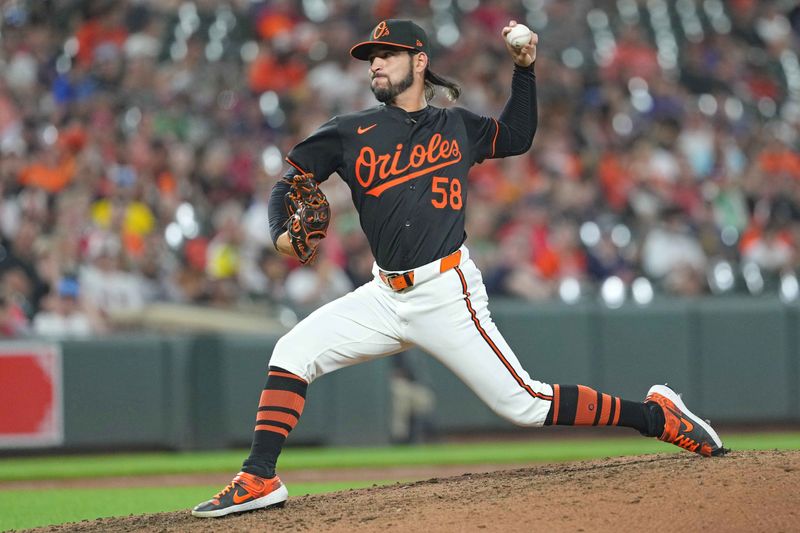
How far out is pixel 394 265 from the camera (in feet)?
15.5

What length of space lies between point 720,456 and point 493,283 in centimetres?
551

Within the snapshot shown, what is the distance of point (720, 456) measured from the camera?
5184 millimetres

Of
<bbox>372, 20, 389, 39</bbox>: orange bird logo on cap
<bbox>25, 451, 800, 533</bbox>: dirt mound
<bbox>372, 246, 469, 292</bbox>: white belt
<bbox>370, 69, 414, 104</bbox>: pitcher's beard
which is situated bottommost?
<bbox>25, 451, 800, 533</bbox>: dirt mound

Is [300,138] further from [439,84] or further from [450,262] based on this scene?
[450,262]

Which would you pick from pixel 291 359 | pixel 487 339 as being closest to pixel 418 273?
pixel 487 339

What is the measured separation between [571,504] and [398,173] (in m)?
1.44

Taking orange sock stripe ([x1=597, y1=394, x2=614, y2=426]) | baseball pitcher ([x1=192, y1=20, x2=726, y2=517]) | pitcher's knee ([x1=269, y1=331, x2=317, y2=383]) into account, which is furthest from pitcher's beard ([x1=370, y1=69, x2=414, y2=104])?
orange sock stripe ([x1=597, y1=394, x2=614, y2=426])

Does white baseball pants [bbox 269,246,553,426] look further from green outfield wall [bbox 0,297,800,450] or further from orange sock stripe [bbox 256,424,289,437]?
green outfield wall [bbox 0,297,800,450]

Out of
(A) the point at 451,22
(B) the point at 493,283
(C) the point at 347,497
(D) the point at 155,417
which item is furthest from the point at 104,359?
(A) the point at 451,22

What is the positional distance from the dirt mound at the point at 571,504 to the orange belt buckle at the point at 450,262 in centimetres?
91

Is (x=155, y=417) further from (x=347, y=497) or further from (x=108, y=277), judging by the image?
(x=347, y=497)

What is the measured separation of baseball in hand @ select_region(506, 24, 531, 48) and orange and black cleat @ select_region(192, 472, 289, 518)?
6.52 feet

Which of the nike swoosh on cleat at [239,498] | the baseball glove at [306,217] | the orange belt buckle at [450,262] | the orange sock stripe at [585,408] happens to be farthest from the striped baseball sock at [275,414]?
the orange sock stripe at [585,408]

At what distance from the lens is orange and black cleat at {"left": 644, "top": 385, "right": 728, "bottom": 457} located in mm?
5039
